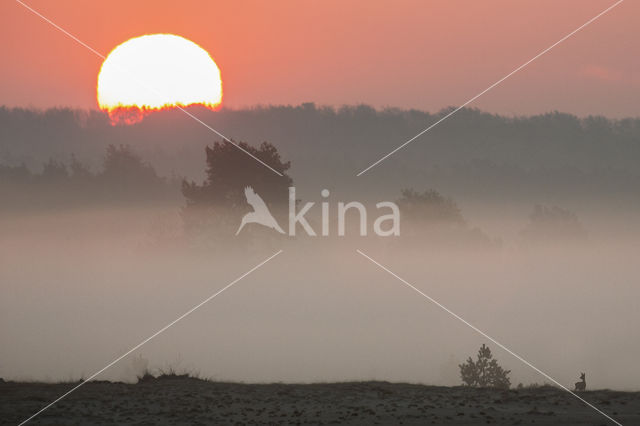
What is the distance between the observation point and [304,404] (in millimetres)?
35250

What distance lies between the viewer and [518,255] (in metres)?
124

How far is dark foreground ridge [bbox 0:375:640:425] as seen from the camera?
3303 cm

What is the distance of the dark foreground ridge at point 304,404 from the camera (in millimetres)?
33031

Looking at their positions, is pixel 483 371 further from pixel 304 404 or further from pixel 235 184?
pixel 304 404

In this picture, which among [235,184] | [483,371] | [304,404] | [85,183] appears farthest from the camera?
[85,183]

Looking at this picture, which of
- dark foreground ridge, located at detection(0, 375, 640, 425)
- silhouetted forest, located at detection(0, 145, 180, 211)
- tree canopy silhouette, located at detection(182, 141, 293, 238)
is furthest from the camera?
silhouetted forest, located at detection(0, 145, 180, 211)

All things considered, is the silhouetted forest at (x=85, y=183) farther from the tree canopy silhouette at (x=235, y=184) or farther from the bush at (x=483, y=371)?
the bush at (x=483, y=371)

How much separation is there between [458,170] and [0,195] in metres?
63.8

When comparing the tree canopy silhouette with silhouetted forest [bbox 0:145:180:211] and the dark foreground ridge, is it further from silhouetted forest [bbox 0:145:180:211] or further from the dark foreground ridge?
silhouetted forest [bbox 0:145:180:211]

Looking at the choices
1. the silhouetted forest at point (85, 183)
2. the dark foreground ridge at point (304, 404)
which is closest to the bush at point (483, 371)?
the dark foreground ridge at point (304, 404)

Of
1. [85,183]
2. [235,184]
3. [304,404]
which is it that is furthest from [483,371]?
[85,183]

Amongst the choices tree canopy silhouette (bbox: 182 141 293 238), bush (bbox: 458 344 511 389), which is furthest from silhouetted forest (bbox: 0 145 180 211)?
bush (bbox: 458 344 511 389)

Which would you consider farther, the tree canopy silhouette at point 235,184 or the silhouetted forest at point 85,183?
the silhouetted forest at point 85,183

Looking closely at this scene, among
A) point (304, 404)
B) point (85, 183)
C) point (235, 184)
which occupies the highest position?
point (85, 183)
